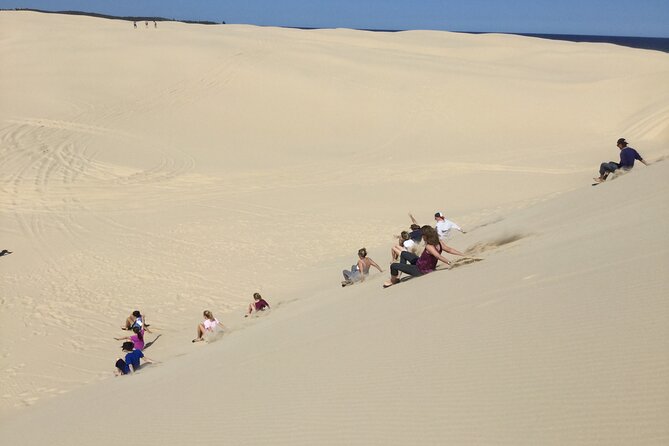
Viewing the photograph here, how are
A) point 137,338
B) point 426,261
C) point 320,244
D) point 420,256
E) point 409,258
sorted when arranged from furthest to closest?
point 320,244
point 137,338
point 420,256
point 409,258
point 426,261

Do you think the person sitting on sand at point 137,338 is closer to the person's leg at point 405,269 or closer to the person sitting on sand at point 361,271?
the person sitting on sand at point 361,271

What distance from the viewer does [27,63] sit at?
106ft

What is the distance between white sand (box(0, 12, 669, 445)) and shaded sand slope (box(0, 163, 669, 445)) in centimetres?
2

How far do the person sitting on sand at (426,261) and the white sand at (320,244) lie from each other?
0.37 meters

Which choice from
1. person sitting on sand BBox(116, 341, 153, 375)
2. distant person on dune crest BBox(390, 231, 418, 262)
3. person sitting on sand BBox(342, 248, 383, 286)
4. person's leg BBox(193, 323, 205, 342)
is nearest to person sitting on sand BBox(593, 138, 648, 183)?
distant person on dune crest BBox(390, 231, 418, 262)

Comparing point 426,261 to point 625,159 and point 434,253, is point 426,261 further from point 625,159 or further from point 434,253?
point 625,159

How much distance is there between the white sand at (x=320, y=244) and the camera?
13.9 feet

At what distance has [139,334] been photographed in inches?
383

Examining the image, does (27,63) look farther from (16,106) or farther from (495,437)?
(495,437)

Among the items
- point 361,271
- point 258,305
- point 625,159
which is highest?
point 625,159

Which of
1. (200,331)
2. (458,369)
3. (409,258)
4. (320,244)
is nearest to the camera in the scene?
(458,369)

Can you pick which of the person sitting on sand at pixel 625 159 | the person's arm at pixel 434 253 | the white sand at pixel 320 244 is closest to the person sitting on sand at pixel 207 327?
the white sand at pixel 320 244

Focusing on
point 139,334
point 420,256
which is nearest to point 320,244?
point 139,334

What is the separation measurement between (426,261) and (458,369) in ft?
12.4
